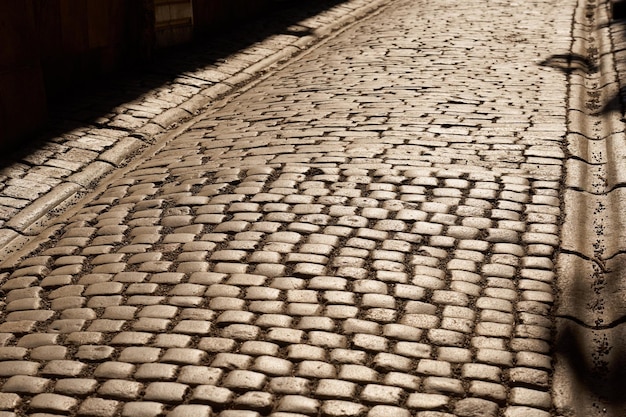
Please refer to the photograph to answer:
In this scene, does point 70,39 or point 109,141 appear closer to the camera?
point 109,141

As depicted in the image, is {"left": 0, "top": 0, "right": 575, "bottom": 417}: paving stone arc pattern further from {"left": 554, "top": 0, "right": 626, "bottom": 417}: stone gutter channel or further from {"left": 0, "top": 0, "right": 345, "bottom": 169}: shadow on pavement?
{"left": 0, "top": 0, "right": 345, "bottom": 169}: shadow on pavement

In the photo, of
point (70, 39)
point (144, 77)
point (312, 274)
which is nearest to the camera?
point (312, 274)

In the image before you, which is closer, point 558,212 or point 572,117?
point 558,212

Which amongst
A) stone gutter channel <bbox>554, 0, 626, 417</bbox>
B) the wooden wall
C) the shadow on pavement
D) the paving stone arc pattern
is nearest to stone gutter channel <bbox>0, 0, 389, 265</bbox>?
the shadow on pavement

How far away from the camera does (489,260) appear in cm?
535

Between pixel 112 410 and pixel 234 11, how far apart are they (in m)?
10.2

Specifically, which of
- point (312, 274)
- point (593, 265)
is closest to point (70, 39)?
point (312, 274)

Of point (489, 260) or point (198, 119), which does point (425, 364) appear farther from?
point (198, 119)

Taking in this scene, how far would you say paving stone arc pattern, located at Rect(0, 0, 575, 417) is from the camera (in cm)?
414

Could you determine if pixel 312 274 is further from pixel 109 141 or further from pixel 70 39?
pixel 70 39

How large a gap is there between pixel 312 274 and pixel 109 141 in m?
3.59

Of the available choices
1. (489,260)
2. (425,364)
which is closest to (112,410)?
(425,364)

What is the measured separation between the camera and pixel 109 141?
8.18 m

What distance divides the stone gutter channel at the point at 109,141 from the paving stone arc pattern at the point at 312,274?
24 centimetres
